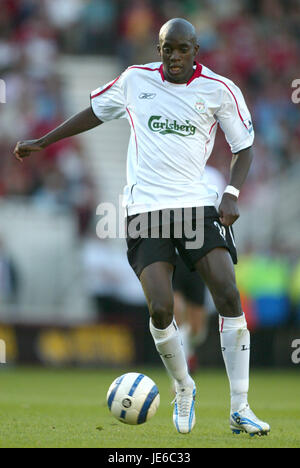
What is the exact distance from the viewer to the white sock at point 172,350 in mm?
6031

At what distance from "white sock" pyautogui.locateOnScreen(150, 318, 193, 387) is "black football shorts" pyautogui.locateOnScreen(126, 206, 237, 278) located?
39cm

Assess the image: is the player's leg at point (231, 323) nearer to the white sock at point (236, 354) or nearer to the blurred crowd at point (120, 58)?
the white sock at point (236, 354)

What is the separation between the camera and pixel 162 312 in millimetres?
5879

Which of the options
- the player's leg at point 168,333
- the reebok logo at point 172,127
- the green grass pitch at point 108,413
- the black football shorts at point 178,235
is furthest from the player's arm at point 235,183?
the green grass pitch at point 108,413

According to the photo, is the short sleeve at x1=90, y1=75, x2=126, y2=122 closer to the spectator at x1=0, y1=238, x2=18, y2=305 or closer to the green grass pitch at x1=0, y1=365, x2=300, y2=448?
the green grass pitch at x1=0, y1=365, x2=300, y2=448

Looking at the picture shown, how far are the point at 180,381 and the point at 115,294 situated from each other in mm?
7874

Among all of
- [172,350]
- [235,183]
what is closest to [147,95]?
[235,183]

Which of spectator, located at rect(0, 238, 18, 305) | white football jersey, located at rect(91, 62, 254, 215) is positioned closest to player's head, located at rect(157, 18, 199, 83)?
white football jersey, located at rect(91, 62, 254, 215)

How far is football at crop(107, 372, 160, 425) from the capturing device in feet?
19.4

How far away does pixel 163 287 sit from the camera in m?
5.84

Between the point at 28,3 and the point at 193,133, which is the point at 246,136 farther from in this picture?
the point at 28,3

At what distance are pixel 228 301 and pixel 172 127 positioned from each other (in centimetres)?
113
